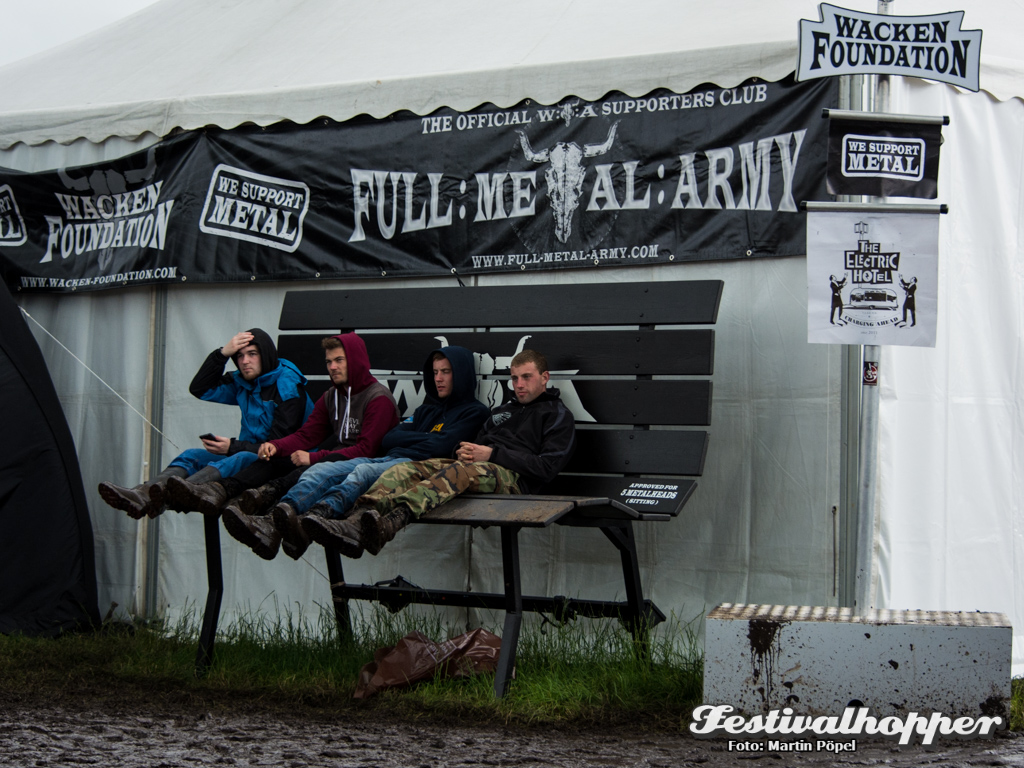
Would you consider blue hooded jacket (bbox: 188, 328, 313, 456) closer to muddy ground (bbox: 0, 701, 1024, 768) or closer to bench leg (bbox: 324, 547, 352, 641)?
bench leg (bbox: 324, 547, 352, 641)

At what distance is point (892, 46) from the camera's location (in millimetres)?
3865

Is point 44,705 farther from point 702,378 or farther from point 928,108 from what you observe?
point 928,108

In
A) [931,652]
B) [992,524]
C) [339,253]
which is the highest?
[339,253]

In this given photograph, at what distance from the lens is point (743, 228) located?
16.7 feet

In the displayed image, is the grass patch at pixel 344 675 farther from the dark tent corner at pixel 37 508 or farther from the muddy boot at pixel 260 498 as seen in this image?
the muddy boot at pixel 260 498

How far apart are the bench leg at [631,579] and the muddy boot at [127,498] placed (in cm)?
184

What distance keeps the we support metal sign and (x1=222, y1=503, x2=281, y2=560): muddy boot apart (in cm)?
208

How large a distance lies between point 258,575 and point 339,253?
1.71m

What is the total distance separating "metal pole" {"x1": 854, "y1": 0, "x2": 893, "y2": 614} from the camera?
3.91 m

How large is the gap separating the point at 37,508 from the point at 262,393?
4.71 ft

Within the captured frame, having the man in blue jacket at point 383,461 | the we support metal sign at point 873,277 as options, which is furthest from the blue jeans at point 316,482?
the we support metal sign at point 873,277

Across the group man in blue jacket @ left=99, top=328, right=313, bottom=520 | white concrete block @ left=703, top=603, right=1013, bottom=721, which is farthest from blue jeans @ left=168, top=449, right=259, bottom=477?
white concrete block @ left=703, top=603, right=1013, bottom=721

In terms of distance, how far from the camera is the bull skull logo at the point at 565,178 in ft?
17.7

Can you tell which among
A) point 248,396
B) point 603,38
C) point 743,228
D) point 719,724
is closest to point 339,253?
point 248,396
